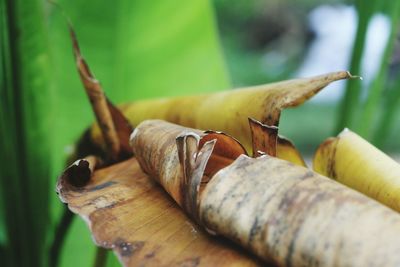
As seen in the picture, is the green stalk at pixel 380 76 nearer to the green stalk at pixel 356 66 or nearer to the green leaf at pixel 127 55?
the green stalk at pixel 356 66

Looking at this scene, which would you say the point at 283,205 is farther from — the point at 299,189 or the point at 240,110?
the point at 240,110

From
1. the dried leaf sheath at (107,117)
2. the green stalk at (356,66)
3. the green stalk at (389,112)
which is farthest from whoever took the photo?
the green stalk at (389,112)

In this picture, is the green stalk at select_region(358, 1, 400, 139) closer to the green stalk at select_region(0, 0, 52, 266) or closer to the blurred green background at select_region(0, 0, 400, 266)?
the blurred green background at select_region(0, 0, 400, 266)

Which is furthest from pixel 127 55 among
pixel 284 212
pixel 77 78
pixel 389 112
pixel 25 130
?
pixel 284 212

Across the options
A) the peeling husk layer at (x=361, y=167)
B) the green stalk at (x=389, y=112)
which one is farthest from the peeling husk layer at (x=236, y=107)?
the green stalk at (x=389, y=112)

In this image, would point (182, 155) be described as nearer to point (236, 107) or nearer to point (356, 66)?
point (236, 107)

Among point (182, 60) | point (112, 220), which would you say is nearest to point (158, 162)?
point (112, 220)
